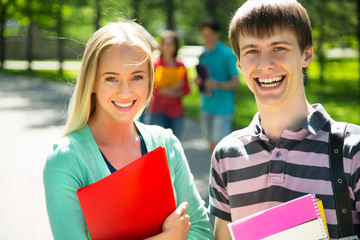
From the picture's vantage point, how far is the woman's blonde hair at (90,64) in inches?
88.9

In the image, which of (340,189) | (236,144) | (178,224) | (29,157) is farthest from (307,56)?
(29,157)

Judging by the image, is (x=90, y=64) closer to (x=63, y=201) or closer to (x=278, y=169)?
(x=63, y=201)

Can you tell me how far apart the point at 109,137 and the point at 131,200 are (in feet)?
1.57

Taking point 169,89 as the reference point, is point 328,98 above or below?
below

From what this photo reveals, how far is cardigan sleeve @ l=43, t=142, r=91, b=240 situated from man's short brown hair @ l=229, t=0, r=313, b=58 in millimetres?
949

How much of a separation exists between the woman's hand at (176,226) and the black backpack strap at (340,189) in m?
0.63

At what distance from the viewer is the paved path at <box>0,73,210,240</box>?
5.69 metres

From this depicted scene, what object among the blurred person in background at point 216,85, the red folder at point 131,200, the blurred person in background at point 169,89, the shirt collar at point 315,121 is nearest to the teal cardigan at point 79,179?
the red folder at point 131,200

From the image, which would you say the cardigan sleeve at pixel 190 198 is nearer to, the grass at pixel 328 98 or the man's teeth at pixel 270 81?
the man's teeth at pixel 270 81

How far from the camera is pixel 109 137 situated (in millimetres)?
2365

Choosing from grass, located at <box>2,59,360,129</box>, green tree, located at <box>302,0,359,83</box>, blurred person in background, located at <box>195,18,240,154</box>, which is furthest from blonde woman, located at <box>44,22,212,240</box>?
green tree, located at <box>302,0,359,83</box>

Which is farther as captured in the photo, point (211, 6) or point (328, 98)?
point (328, 98)

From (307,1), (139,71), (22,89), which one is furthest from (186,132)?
(22,89)

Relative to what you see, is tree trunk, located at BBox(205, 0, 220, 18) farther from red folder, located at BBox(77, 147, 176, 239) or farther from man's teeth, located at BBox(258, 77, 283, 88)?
red folder, located at BBox(77, 147, 176, 239)
